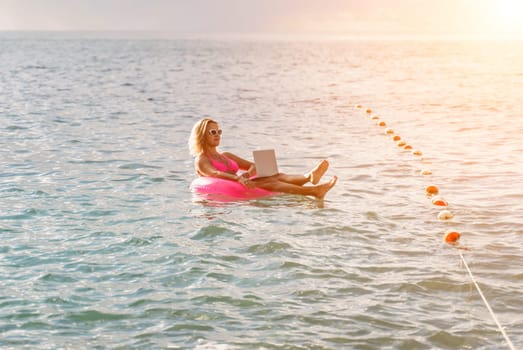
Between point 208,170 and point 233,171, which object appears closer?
point 208,170

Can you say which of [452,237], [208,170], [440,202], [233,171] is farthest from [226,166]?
[452,237]

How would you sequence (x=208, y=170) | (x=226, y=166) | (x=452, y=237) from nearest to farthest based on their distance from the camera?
1. (x=452, y=237)
2. (x=208, y=170)
3. (x=226, y=166)

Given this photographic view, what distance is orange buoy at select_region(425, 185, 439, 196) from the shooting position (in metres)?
11.8

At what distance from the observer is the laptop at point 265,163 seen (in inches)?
426

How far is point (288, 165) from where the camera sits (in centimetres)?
1420

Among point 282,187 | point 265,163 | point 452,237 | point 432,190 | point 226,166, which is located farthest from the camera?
point 432,190

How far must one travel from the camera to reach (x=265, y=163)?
35.7 feet

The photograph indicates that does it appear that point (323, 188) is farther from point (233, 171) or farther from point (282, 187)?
point (233, 171)

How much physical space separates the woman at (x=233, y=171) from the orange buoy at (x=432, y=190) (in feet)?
5.50

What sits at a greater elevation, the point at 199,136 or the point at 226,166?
the point at 199,136

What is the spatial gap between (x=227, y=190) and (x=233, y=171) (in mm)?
578

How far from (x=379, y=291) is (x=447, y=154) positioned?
8282mm

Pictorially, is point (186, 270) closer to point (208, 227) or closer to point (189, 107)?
point (208, 227)

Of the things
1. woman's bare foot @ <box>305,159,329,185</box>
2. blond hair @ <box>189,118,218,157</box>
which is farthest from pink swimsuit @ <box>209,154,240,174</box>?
woman's bare foot @ <box>305,159,329,185</box>
